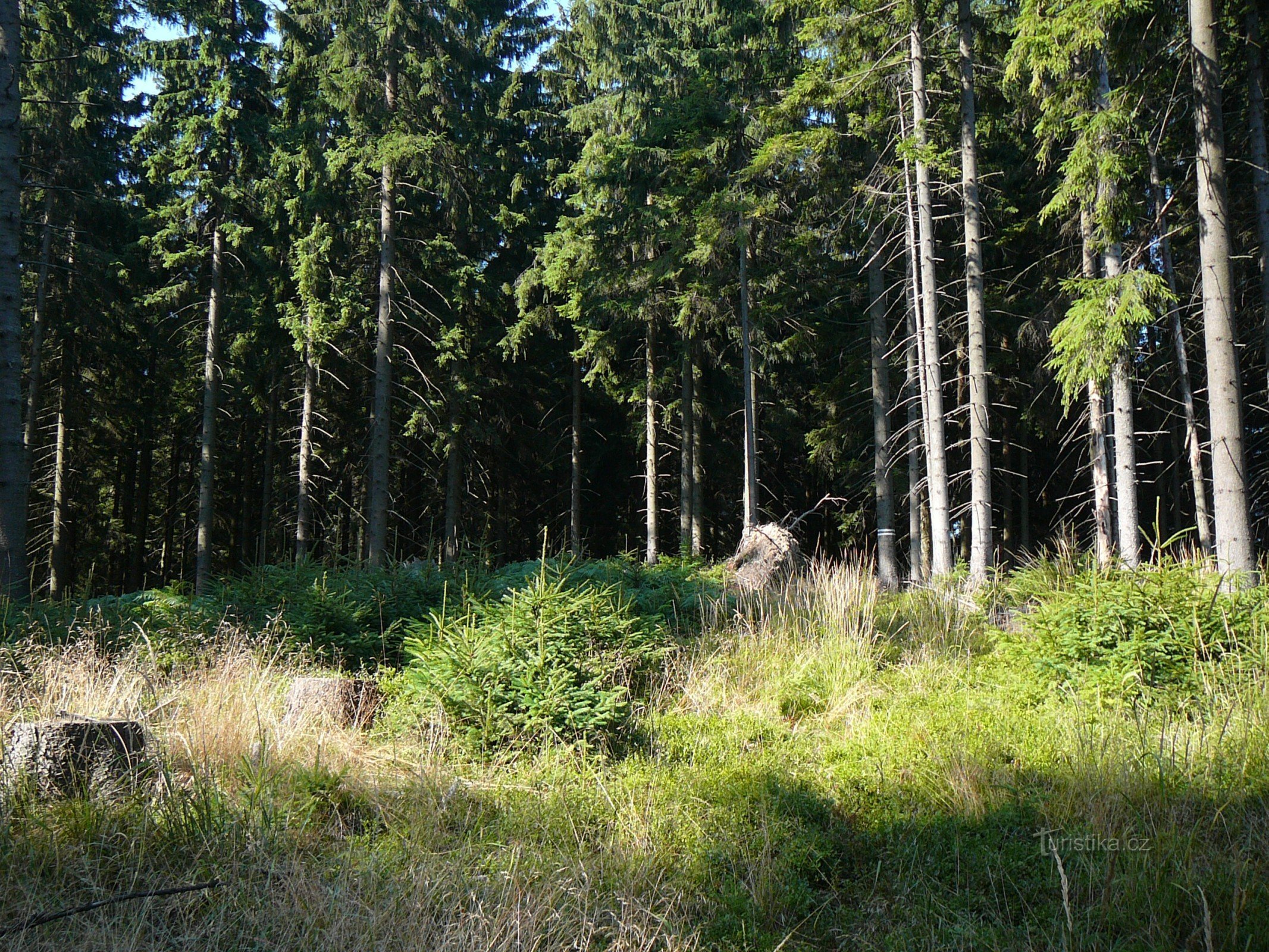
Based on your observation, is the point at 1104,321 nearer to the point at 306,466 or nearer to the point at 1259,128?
the point at 1259,128

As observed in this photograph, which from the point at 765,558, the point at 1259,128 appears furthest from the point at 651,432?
the point at 1259,128

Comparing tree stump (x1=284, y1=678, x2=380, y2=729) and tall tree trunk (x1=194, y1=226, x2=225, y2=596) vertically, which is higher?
tall tree trunk (x1=194, y1=226, x2=225, y2=596)

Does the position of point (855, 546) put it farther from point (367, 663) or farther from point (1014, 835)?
point (1014, 835)

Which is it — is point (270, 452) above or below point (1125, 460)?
above

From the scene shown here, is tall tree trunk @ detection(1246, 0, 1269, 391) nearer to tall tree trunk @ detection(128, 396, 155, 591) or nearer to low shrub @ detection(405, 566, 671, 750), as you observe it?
low shrub @ detection(405, 566, 671, 750)

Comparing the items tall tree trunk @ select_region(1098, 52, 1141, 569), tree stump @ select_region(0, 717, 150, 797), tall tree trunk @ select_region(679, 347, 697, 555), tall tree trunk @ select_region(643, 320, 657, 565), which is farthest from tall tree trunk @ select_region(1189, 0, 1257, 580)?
tall tree trunk @ select_region(643, 320, 657, 565)

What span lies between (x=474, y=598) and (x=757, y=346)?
39.7ft

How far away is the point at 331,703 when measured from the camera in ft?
19.1

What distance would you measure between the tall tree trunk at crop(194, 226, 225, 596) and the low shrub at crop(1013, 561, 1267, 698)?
52.8 feet

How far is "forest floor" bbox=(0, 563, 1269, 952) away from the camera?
3.58 metres

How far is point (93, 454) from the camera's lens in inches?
941

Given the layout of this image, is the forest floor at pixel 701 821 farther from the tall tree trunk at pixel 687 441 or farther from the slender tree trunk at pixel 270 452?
the slender tree trunk at pixel 270 452

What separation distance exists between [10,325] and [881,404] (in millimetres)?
14431

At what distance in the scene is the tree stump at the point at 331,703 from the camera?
5629mm
